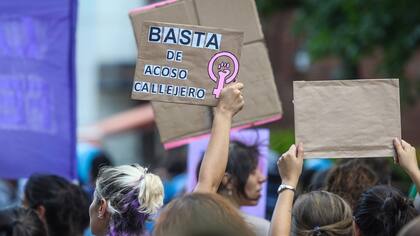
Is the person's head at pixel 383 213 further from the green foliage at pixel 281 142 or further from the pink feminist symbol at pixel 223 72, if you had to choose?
the green foliage at pixel 281 142

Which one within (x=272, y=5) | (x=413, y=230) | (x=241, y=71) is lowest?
(x=413, y=230)

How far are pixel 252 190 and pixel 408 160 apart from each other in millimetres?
1255

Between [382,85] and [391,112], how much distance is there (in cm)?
12

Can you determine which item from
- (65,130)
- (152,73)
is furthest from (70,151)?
(152,73)

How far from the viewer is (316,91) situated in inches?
153

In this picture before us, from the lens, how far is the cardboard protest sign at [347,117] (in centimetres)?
386

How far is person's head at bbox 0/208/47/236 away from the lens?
4449mm

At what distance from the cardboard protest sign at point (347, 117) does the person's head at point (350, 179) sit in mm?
986

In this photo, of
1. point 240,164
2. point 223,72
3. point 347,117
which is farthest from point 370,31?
point 347,117

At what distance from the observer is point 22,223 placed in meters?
4.47

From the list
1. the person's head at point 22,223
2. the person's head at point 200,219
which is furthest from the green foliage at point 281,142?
the person's head at point 200,219

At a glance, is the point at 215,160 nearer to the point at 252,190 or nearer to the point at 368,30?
the point at 252,190

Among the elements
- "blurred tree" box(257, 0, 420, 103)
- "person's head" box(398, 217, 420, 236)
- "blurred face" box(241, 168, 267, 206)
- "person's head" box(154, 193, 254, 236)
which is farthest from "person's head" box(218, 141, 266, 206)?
"blurred tree" box(257, 0, 420, 103)

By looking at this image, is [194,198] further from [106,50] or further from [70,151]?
[106,50]
